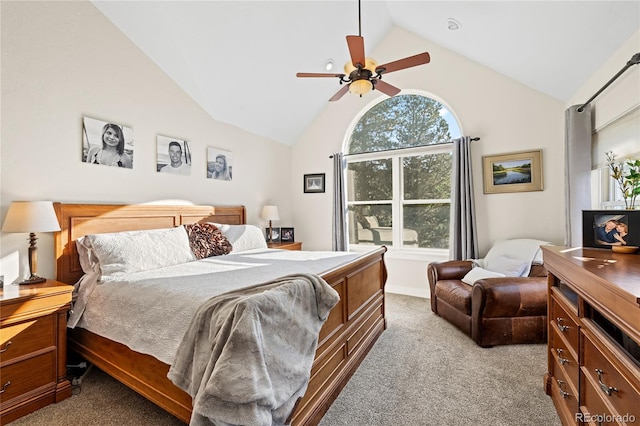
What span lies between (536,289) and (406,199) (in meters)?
2.20

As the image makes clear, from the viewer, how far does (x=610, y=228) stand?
1658mm

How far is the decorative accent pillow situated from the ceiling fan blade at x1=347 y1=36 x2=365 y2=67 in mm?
2257

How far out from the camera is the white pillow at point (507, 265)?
319 centimetres

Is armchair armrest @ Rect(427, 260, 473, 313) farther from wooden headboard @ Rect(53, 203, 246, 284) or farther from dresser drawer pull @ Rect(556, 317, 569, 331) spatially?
wooden headboard @ Rect(53, 203, 246, 284)

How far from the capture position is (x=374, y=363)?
2467mm

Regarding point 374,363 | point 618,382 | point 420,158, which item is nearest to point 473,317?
point 374,363

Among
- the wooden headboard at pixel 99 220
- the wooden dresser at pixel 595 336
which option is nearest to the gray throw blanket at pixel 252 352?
the wooden dresser at pixel 595 336

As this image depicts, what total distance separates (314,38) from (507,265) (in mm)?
3619

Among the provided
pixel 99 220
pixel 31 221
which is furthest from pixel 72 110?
pixel 31 221

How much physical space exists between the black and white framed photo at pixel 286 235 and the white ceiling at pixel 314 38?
5.48 feet

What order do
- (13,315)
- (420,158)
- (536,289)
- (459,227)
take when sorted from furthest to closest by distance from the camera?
(420,158), (459,227), (536,289), (13,315)

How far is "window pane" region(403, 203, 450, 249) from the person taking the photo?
4.32 m

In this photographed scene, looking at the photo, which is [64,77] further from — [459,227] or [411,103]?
[459,227]

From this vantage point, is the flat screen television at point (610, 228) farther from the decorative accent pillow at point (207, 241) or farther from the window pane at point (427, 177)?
the decorative accent pillow at point (207, 241)
